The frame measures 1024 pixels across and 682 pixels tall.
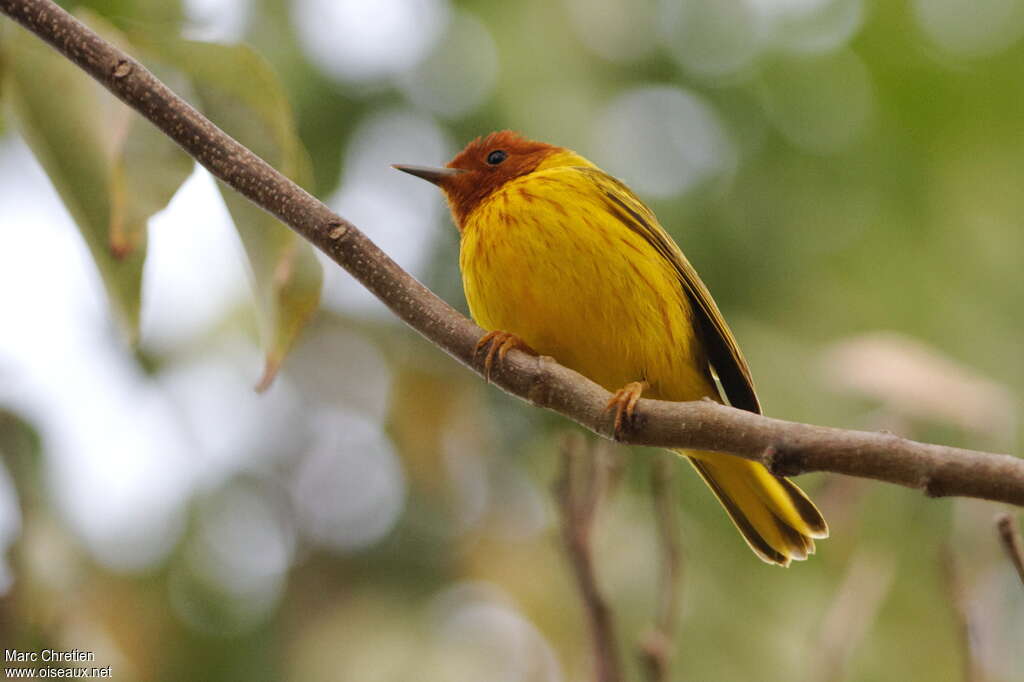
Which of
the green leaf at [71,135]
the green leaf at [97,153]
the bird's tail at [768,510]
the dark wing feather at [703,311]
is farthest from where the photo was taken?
the dark wing feather at [703,311]

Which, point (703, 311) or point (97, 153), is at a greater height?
point (703, 311)

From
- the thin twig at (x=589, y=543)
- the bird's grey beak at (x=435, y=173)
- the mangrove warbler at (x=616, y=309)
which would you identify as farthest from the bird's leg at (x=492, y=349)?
the bird's grey beak at (x=435, y=173)

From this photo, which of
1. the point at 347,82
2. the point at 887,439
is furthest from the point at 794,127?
the point at 887,439

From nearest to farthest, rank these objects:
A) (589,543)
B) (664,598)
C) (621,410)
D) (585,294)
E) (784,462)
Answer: (784,462) < (621,410) < (589,543) < (664,598) < (585,294)

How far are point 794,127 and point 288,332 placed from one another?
383cm

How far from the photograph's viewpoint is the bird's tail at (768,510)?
3.03m

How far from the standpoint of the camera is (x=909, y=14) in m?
5.68

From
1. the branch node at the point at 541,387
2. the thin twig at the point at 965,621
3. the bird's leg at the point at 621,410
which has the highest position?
the thin twig at the point at 965,621

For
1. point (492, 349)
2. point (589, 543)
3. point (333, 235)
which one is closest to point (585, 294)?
point (492, 349)

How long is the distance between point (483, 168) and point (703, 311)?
0.99 m

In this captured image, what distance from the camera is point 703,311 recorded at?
3.28 metres

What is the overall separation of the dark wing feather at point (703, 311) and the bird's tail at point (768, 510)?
188 millimetres

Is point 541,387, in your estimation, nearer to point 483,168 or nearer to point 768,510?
point 768,510

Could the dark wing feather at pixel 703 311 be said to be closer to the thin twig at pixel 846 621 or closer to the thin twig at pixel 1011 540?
the thin twig at pixel 846 621
